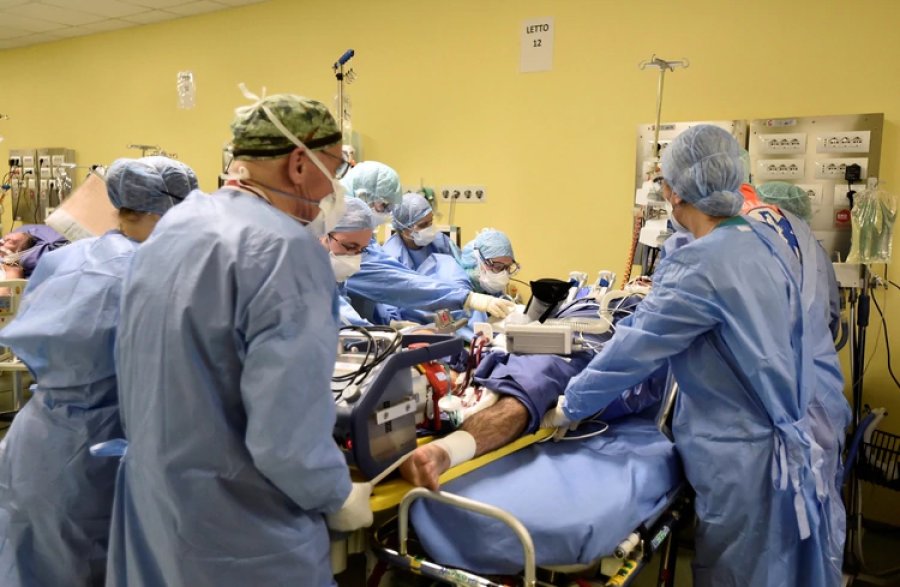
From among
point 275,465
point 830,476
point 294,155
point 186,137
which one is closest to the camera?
point 275,465

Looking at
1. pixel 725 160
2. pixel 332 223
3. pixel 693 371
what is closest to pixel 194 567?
pixel 332 223

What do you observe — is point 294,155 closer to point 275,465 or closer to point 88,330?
point 275,465

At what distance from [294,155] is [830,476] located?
2.03m

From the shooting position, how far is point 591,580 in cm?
162

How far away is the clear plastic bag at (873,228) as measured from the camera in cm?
306

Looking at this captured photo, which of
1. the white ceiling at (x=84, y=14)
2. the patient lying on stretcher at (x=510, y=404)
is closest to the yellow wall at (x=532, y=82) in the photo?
the white ceiling at (x=84, y=14)

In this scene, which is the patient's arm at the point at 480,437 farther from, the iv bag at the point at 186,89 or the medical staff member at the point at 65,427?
the iv bag at the point at 186,89

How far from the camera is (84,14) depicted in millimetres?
5203

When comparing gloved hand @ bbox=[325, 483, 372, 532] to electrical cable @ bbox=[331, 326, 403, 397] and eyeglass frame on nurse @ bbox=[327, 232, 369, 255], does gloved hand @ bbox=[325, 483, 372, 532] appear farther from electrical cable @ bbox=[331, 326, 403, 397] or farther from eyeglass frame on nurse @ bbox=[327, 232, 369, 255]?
eyeglass frame on nurse @ bbox=[327, 232, 369, 255]

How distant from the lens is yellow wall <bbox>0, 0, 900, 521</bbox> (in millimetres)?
3320

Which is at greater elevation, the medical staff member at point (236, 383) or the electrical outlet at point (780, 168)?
the electrical outlet at point (780, 168)

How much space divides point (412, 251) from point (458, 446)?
78.0 inches

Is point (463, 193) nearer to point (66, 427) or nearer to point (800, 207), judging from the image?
point (800, 207)

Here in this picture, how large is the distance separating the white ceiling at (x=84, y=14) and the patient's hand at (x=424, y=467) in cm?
433
